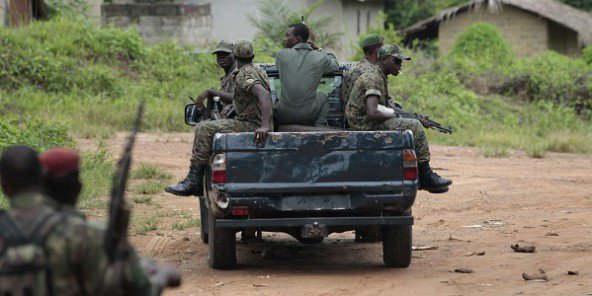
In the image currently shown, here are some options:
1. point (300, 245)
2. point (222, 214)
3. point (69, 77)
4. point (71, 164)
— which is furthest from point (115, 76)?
point (71, 164)

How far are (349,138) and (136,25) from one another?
2125cm

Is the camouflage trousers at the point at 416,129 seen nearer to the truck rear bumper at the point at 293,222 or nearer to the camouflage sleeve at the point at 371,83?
the camouflage sleeve at the point at 371,83

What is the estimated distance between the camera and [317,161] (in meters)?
8.27

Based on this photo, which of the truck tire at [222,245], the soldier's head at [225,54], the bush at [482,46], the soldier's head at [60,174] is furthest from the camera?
the bush at [482,46]

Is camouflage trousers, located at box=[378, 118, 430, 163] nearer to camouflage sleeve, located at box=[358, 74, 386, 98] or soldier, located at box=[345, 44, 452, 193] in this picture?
soldier, located at box=[345, 44, 452, 193]

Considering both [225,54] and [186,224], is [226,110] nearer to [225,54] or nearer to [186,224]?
[225,54]

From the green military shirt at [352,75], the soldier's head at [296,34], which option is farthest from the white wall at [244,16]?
the soldier's head at [296,34]

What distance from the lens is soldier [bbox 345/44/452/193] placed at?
29.3ft

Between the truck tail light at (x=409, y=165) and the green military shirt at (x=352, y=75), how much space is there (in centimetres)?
111

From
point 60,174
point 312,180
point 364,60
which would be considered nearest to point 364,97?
point 364,60

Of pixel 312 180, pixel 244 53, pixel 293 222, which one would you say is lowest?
pixel 293 222

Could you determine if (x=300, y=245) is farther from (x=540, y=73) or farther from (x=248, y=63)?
(x=540, y=73)

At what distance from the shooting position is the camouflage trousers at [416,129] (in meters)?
8.90

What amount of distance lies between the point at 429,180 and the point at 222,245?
182 cm
